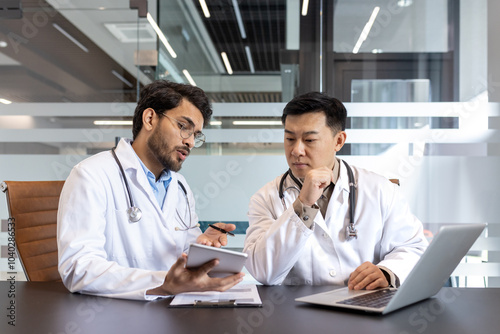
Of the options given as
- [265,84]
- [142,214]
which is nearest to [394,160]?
[265,84]

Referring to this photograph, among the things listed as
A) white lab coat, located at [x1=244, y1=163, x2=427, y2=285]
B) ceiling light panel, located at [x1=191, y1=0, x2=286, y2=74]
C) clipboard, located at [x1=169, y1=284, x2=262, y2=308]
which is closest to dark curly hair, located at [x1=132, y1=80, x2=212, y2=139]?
white lab coat, located at [x1=244, y1=163, x2=427, y2=285]

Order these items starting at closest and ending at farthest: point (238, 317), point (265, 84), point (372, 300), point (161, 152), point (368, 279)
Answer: point (238, 317) → point (372, 300) → point (368, 279) → point (161, 152) → point (265, 84)

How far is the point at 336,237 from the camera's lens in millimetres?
1887

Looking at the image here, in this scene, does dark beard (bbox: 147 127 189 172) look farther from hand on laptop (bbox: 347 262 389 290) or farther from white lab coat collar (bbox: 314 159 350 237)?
hand on laptop (bbox: 347 262 389 290)

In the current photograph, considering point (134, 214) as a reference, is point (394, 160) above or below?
above

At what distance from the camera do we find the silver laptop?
109cm

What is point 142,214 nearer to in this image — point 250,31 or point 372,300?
point 372,300

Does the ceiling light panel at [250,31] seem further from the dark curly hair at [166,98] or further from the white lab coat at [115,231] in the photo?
the white lab coat at [115,231]

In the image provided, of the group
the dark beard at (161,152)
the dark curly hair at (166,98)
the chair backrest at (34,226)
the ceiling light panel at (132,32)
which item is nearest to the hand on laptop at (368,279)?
the dark beard at (161,152)

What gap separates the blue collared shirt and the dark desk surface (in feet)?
2.36

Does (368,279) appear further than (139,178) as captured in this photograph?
No

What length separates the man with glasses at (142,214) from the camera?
4.41ft

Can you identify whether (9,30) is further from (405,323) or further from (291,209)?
(405,323)

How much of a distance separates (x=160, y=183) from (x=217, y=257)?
907 millimetres
